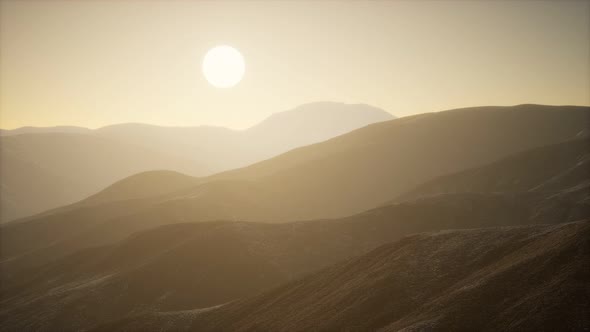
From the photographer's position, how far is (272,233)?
66.2 meters

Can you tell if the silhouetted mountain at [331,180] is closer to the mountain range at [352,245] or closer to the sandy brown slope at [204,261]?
the mountain range at [352,245]

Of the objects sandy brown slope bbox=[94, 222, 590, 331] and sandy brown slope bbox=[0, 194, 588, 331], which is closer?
sandy brown slope bbox=[94, 222, 590, 331]

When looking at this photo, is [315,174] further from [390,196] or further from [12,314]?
[12,314]

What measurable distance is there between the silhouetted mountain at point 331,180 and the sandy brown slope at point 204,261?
2417 centimetres

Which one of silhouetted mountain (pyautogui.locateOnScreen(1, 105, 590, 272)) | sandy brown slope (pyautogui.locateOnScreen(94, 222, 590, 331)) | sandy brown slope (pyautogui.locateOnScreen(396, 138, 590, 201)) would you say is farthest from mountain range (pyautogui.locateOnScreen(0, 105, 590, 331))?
silhouetted mountain (pyautogui.locateOnScreen(1, 105, 590, 272))

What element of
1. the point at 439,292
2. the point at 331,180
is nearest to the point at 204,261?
the point at 439,292

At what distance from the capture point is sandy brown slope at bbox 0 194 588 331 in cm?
5138

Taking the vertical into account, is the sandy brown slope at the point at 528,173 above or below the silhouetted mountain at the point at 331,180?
below

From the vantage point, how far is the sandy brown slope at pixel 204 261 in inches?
2023

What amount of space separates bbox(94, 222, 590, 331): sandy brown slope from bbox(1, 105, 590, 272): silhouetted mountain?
57294 millimetres

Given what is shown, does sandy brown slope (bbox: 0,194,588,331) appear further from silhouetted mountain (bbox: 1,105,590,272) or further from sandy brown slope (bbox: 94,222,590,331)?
silhouetted mountain (bbox: 1,105,590,272)

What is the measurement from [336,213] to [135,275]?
6613cm

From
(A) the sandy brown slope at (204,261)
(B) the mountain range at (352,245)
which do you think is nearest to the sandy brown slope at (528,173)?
(B) the mountain range at (352,245)

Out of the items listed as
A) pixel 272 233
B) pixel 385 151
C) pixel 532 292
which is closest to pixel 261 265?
pixel 272 233
